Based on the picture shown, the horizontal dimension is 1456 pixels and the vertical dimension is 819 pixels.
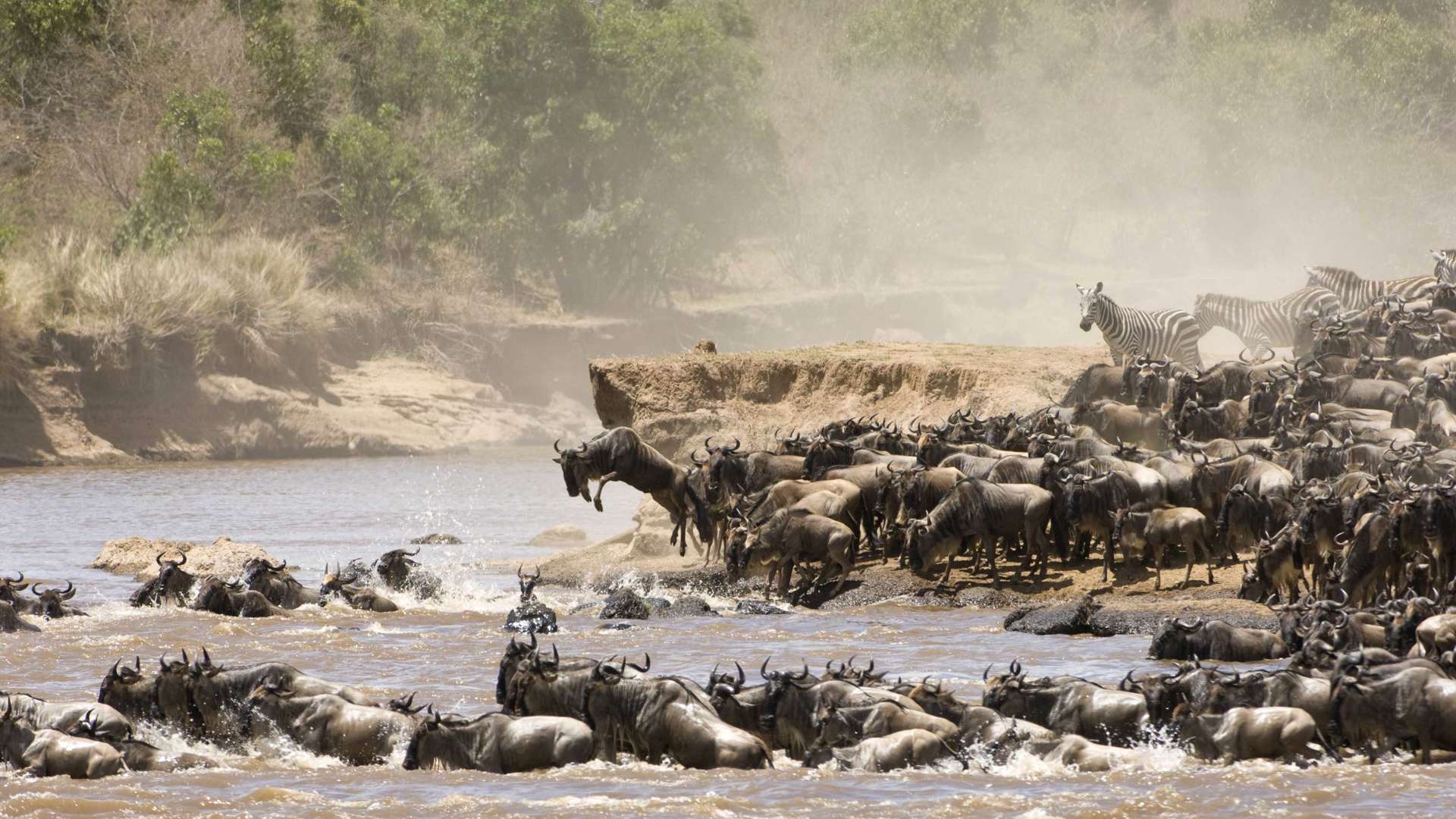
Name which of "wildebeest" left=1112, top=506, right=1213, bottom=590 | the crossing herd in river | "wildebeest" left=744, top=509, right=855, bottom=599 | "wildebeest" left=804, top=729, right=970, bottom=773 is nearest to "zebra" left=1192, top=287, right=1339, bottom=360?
the crossing herd in river

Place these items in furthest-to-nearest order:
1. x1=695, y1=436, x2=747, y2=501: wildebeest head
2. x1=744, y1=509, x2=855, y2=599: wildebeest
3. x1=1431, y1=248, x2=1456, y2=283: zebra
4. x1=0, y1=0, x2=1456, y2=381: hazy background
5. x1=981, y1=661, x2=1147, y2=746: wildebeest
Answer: x1=0, y1=0, x2=1456, y2=381: hazy background, x1=1431, y1=248, x2=1456, y2=283: zebra, x1=695, y1=436, x2=747, y2=501: wildebeest head, x1=744, y1=509, x2=855, y2=599: wildebeest, x1=981, y1=661, x2=1147, y2=746: wildebeest

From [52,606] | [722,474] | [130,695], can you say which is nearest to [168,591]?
A: [52,606]

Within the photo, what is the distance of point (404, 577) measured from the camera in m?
17.8

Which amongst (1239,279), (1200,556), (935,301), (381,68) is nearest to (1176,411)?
(1200,556)

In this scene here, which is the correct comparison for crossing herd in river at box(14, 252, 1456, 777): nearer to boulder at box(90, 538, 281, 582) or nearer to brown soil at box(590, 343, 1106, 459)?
brown soil at box(590, 343, 1106, 459)

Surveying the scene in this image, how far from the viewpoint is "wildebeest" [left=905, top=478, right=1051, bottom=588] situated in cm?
1548

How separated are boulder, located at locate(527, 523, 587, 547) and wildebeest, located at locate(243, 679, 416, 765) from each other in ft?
46.6

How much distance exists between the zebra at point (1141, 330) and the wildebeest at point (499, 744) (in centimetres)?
1590

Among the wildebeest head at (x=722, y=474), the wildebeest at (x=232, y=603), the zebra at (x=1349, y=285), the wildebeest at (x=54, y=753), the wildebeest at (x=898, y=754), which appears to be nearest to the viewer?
the wildebeest at (x=898, y=754)

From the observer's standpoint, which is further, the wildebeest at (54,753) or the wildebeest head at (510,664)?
the wildebeest head at (510,664)

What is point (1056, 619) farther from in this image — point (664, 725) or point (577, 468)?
point (577, 468)

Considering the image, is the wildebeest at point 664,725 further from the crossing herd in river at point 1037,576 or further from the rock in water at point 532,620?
the rock in water at point 532,620

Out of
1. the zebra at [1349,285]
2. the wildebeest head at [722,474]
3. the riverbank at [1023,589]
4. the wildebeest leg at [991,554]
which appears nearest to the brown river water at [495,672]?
the riverbank at [1023,589]

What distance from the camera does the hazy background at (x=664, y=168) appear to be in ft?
145
